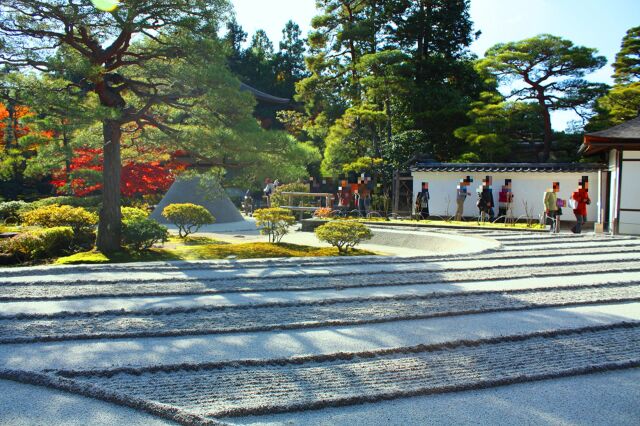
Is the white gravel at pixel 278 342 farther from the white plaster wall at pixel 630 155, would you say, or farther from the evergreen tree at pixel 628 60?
the evergreen tree at pixel 628 60

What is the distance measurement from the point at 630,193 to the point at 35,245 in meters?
13.3

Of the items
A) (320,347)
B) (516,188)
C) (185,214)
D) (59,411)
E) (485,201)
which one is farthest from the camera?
(516,188)

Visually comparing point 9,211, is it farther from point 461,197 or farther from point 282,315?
point 461,197

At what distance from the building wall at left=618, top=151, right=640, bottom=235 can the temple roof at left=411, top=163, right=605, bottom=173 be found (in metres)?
2.74

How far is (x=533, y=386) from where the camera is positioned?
3.37 m

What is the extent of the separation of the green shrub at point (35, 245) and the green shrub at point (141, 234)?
54.6 inches

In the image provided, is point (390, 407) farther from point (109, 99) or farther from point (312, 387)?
point (109, 99)

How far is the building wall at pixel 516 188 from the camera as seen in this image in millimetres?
16484

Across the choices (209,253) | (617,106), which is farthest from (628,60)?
(209,253)

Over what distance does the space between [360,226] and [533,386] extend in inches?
289

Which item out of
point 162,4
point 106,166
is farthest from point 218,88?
point 106,166

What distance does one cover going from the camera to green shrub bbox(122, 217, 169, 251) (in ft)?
33.0

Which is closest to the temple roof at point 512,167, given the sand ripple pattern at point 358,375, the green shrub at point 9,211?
the green shrub at point 9,211

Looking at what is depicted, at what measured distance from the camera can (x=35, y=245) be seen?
32.9 feet
